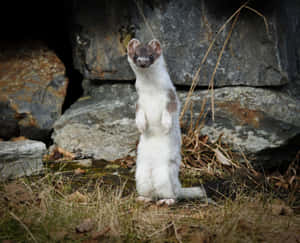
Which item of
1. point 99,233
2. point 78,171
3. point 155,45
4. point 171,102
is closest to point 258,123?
point 171,102

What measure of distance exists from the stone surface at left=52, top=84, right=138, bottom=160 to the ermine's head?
1686 millimetres

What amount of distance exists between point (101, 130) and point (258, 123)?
204 centimetres

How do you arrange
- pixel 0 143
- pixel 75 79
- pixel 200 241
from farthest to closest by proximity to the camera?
1. pixel 75 79
2. pixel 0 143
3. pixel 200 241

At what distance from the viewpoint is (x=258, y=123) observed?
4.24m

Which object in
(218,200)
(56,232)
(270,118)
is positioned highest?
(270,118)

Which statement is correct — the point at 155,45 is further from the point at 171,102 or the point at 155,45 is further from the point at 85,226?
the point at 85,226

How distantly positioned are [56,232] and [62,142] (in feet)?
8.10

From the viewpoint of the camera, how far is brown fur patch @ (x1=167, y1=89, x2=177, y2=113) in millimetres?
3047

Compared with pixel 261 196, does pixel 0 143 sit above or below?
above

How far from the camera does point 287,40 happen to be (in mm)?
4367

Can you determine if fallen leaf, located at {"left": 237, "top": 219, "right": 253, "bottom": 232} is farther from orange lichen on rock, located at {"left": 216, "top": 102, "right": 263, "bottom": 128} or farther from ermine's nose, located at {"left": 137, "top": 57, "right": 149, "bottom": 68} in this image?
orange lichen on rock, located at {"left": 216, "top": 102, "right": 263, "bottom": 128}

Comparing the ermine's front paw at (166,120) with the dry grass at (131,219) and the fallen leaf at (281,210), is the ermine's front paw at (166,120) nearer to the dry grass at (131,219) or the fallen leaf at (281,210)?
the dry grass at (131,219)

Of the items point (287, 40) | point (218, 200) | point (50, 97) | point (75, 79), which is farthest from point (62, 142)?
point (287, 40)

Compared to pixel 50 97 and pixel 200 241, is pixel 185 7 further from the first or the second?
pixel 200 241
